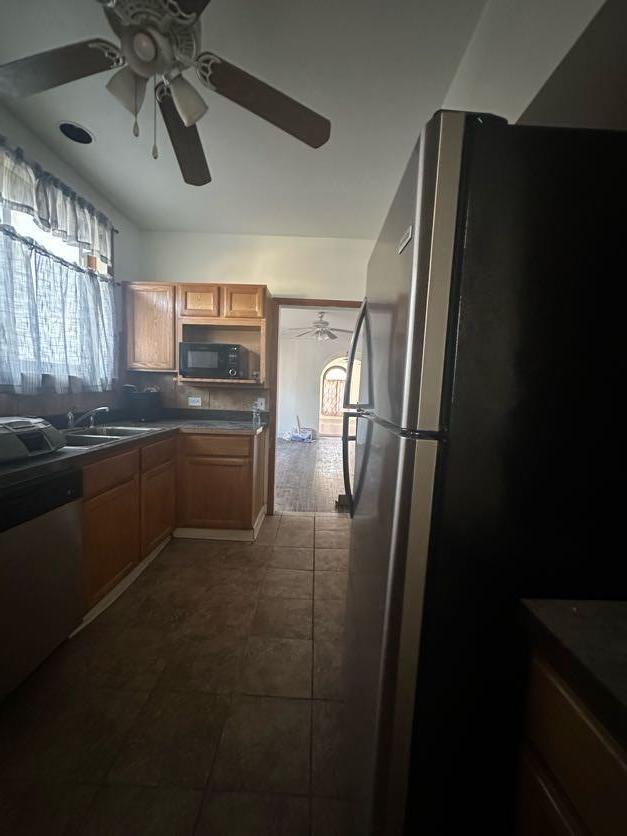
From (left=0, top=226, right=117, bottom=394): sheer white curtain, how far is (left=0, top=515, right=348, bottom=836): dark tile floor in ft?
4.70

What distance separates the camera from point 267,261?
3.09 m

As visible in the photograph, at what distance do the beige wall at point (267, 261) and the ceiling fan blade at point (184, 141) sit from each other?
59.6 inches

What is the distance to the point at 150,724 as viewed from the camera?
120 cm

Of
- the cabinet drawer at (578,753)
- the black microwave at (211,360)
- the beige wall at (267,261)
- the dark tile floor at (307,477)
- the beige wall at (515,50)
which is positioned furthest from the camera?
the dark tile floor at (307,477)

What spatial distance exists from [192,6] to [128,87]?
0.34 meters

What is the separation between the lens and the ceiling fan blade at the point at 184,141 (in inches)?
49.4

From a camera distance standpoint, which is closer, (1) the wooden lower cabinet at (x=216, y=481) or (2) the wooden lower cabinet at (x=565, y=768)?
(2) the wooden lower cabinet at (x=565, y=768)

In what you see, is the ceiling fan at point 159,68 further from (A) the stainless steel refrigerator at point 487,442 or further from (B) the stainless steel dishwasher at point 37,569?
(B) the stainless steel dishwasher at point 37,569

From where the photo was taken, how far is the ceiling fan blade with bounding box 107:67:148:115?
1089mm

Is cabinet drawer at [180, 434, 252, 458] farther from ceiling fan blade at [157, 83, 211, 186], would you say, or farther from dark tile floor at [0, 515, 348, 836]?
ceiling fan blade at [157, 83, 211, 186]

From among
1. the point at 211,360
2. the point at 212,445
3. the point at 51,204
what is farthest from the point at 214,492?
the point at 51,204

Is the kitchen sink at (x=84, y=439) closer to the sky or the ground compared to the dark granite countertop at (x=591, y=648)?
closer to the ground

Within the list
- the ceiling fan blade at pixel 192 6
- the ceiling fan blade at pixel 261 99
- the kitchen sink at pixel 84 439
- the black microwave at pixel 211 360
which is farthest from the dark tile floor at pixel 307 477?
the ceiling fan blade at pixel 192 6

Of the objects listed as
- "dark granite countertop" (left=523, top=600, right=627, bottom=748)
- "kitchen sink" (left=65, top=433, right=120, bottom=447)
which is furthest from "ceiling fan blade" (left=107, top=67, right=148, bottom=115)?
"dark granite countertop" (left=523, top=600, right=627, bottom=748)
